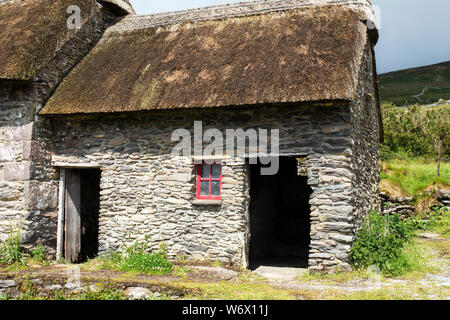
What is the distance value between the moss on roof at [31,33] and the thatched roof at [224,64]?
73 cm

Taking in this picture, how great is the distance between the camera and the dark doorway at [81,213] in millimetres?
9875

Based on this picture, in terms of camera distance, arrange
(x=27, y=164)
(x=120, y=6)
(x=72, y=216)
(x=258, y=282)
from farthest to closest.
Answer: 1. (x=120, y=6)
2. (x=72, y=216)
3. (x=27, y=164)
4. (x=258, y=282)

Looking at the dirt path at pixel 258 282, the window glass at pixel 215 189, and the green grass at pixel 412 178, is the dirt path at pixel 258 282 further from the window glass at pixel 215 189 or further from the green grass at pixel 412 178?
the green grass at pixel 412 178

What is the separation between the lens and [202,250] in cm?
859

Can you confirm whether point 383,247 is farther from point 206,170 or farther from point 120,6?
point 120,6

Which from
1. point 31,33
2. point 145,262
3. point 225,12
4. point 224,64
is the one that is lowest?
point 145,262

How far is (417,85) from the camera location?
66.9 m

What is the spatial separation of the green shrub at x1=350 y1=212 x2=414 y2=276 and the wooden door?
5.92m

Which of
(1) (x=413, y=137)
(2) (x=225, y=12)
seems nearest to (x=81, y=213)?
(2) (x=225, y=12)

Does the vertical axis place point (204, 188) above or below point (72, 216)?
above

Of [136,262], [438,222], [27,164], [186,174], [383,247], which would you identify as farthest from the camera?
[438,222]

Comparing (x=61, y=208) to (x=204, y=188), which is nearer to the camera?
(x=204, y=188)

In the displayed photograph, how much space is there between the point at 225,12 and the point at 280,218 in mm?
5787

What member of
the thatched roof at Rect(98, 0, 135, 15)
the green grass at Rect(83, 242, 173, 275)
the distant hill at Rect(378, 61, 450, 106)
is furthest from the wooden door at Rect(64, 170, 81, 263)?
the distant hill at Rect(378, 61, 450, 106)
